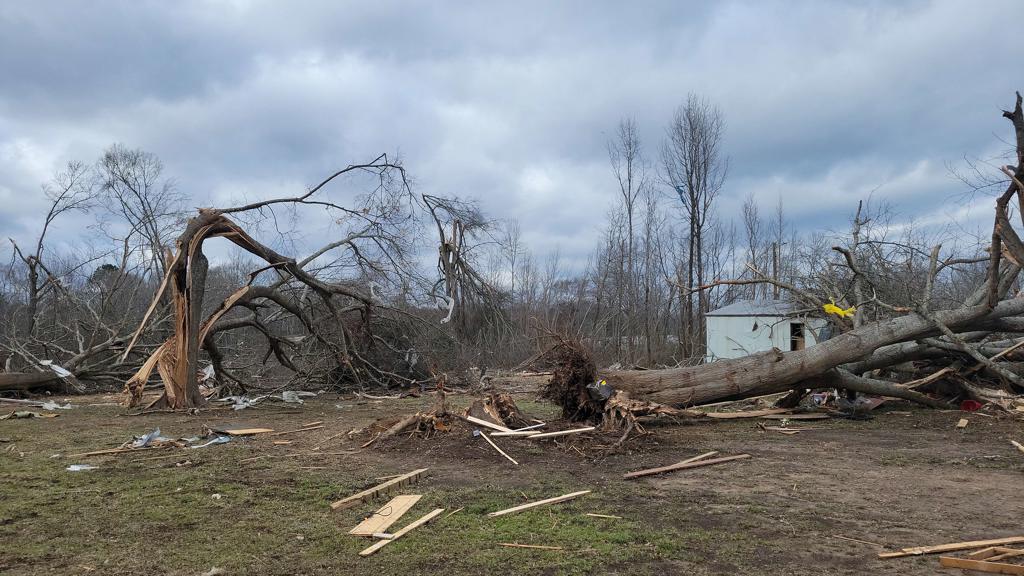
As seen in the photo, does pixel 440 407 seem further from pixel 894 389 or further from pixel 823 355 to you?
pixel 894 389

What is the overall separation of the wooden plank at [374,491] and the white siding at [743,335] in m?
15.4

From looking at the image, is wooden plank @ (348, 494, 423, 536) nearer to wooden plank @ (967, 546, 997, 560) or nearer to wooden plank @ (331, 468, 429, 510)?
wooden plank @ (331, 468, 429, 510)

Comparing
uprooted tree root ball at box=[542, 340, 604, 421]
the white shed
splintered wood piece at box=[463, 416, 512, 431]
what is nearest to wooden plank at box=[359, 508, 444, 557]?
splintered wood piece at box=[463, 416, 512, 431]

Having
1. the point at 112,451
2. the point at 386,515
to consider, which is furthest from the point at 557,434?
the point at 112,451

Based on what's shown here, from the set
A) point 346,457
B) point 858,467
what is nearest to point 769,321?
point 858,467

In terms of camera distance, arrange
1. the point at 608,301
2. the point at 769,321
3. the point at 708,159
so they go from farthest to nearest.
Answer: the point at 608,301 → the point at 708,159 → the point at 769,321

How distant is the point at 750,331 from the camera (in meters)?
20.2

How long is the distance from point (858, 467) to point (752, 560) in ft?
10.2

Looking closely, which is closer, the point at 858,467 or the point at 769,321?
the point at 858,467

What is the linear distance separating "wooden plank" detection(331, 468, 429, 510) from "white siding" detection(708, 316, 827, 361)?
1538 centimetres

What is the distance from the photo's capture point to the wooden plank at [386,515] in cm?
405

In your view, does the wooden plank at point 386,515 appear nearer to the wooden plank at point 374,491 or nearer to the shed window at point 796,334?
the wooden plank at point 374,491

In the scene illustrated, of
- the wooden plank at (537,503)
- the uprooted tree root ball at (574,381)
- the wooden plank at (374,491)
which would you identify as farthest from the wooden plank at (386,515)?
the uprooted tree root ball at (574,381)

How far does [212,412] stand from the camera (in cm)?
1052
